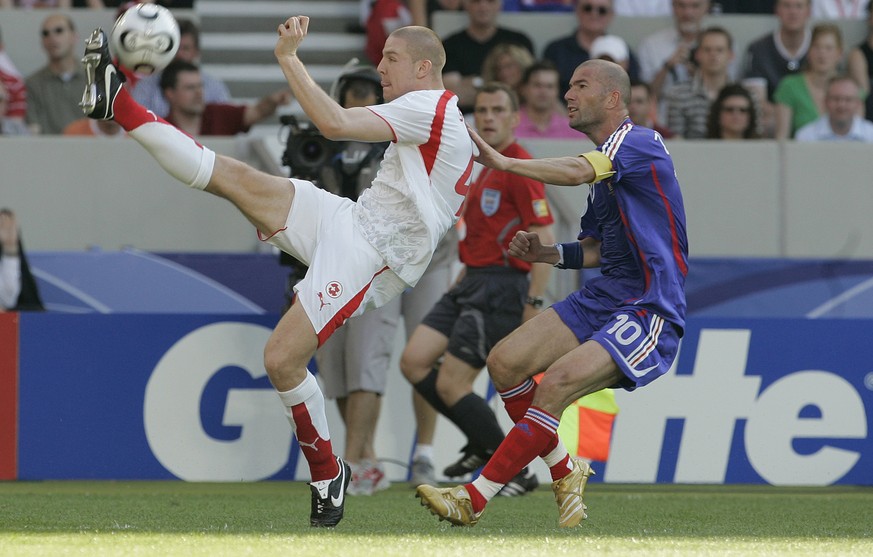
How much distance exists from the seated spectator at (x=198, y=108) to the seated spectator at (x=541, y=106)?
185 centimetres

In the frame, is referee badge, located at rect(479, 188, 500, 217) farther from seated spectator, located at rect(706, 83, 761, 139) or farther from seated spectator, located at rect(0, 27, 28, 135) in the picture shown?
seated spectator, located at rect(0, 27, 28, 135)

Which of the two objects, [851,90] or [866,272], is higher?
[851,90]

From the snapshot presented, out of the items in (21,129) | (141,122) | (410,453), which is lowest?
(410,453)

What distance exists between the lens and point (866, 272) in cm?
1063

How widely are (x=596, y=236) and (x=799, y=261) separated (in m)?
4.34

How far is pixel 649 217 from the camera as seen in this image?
625 centimetres

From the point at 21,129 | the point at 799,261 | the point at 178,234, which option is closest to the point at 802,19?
the point at 799,261

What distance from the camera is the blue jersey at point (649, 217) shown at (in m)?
6.18

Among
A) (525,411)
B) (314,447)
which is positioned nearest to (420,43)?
(525,411)

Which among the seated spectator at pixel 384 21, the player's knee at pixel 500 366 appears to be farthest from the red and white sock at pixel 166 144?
the seated spectator at pixel 384 21

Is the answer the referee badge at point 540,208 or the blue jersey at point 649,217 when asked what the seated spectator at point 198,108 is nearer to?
the referee badge at point 540,208

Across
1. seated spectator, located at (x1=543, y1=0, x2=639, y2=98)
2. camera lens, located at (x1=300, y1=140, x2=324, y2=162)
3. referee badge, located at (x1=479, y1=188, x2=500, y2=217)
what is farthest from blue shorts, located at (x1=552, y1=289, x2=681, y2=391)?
seated spectator, located at (x1=543, y1=0, x2=639, y2=98)

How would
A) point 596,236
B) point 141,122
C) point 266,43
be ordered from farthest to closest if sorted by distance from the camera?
point 266,43 < point 596,236 < point 141,122

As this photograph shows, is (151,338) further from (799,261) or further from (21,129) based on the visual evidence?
(799,261)
